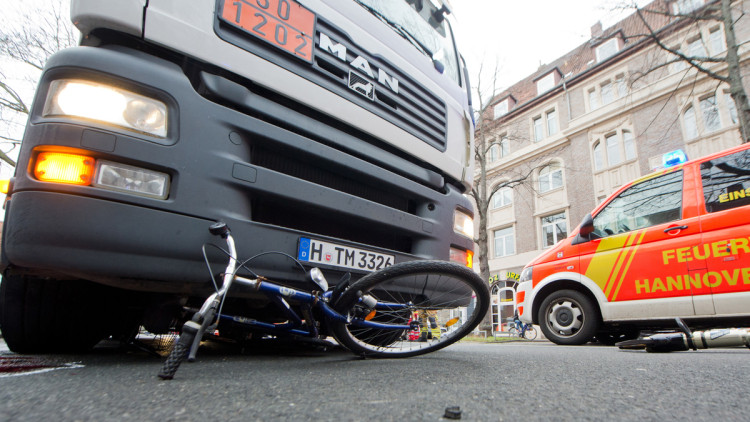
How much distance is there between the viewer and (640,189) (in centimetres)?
415

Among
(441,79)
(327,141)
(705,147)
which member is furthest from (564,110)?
(327,141)

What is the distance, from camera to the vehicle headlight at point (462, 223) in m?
2.52

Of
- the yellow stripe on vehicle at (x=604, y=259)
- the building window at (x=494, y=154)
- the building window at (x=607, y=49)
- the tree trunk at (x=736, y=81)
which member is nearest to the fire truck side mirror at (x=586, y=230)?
the yellow stripe on vehicle at (x=604, y=259)

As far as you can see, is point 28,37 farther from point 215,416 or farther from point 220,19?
point 215,416

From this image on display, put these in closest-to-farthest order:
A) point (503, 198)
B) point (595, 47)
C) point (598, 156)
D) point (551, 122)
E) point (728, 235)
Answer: point (728, 235), point (598, 156), point (595, 47), point (551, 122), point (503, 198)

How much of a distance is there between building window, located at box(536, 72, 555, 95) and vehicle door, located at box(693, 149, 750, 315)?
19.2 metres

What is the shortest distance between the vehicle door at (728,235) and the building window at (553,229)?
14.9 meters

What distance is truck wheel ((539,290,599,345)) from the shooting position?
4.17m

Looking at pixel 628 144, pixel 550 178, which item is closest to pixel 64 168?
pixel 628 144

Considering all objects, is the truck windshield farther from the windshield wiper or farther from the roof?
the roof

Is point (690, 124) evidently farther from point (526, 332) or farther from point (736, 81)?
point (526, 332)

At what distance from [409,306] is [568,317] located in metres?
3.17

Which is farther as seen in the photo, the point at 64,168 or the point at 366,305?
the point at 366,305

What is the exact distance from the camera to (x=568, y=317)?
4367 mm
